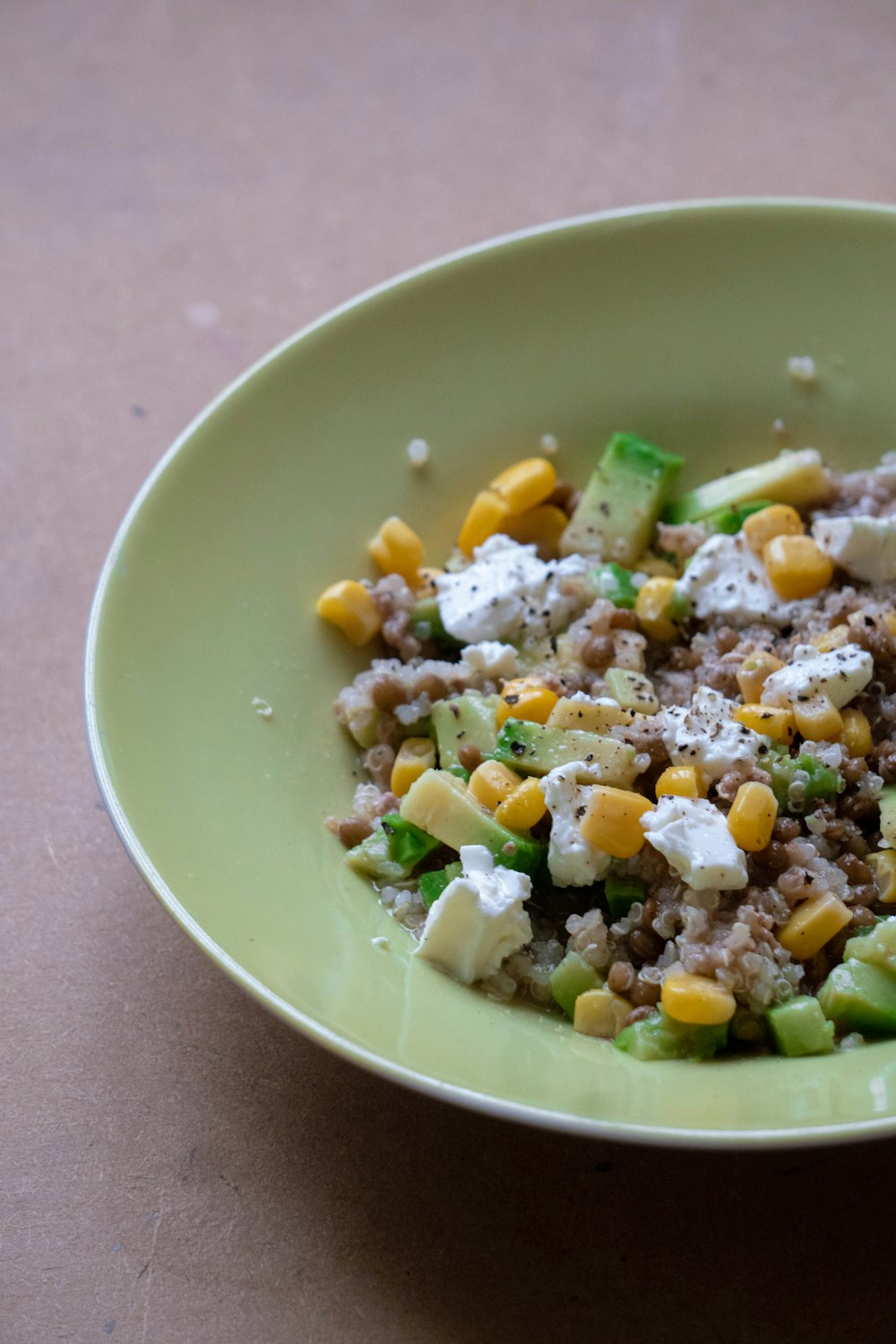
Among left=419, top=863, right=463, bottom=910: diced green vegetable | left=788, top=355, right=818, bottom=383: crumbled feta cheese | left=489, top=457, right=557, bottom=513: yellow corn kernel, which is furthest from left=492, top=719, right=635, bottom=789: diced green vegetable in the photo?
left=788, top=355, right=818, bottom=383: crumbled feta cheese

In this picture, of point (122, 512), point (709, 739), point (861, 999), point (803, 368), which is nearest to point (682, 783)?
point (709, 739)

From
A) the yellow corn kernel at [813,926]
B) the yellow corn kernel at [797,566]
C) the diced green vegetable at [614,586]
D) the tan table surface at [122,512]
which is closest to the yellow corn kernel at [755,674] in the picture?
the yellow corn kernel at [797,566]

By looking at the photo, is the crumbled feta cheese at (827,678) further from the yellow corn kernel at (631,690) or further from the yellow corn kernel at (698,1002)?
the yellow corn kernel at (698,1002)

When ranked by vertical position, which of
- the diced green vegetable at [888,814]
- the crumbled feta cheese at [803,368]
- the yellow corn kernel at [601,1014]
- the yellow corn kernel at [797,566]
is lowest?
the yellow corn kernel at [601,1014]

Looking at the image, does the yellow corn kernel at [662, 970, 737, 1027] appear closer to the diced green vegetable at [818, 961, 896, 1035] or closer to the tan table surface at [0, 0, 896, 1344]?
the diced green vegetable at [818, 961, 896, 1035]

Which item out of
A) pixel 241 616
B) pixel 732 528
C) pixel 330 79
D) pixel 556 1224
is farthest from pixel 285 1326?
pixel 330 79

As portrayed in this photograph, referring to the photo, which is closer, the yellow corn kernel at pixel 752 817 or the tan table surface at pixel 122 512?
the tan table surface at pixel 122 512

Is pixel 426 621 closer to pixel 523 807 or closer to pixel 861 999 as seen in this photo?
pixel 523 807
